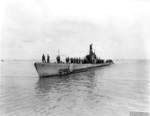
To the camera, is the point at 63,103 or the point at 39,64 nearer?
the point at 63,103

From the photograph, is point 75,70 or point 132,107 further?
point 75,70

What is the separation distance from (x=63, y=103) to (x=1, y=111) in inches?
139

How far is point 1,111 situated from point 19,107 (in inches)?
37.3

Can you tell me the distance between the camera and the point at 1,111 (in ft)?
30.4

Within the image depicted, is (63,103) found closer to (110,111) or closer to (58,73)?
(110,111)

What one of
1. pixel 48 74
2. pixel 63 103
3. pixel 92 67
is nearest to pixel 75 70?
pixel 48 74

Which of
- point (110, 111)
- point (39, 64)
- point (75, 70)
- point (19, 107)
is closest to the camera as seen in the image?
point (110, 111)

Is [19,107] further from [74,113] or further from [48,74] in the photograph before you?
[48,74]

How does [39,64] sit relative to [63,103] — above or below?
above

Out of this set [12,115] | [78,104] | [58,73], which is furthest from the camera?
[58,73]

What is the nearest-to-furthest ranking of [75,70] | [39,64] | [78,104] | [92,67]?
1. [78,104]
2. [39,64]
3. [75,70]
4. [92,67]

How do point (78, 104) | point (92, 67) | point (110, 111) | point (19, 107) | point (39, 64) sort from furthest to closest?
point (92, 67) → point (39, 64) → point (78, 104) → point (19, 107) → point (110, 111)

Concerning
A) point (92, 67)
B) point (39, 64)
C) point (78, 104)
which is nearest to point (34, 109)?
point (78, 104)

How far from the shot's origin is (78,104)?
34.2 ft
